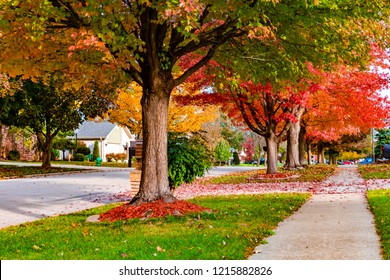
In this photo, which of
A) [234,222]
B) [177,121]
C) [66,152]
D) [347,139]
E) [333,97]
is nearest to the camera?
[234,222]

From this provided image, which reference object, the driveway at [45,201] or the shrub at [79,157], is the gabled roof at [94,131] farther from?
the driveway at [45,201]

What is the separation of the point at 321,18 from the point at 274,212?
14.6ft

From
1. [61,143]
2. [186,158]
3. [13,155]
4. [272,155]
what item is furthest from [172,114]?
[186,158]

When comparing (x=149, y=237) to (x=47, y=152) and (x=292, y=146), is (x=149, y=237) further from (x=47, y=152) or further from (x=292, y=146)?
(x=47, y=152)

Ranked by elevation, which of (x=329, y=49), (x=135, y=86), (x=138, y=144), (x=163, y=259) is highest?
(x=135, y=86)

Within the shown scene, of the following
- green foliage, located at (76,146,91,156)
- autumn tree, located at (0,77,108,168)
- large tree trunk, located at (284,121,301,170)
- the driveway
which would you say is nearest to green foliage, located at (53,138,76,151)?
green foliage, located at (76,146,91,156)

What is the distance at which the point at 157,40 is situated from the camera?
41.7 feet

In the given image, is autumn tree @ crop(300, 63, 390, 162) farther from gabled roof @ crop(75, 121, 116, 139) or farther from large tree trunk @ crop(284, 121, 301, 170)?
gabled roof @ crop(75, 121, 116, 139)

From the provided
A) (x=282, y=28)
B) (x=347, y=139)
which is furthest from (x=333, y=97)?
(x=347, y=139)

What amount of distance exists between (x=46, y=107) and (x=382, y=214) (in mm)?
28444

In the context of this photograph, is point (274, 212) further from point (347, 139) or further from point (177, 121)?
point (347, 139)

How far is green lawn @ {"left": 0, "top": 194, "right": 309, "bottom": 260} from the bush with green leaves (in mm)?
2024

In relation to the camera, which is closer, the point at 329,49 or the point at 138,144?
the point at 329,49

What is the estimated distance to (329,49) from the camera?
1292cm
